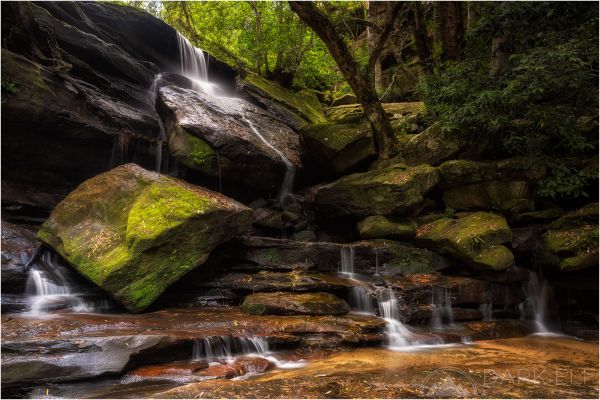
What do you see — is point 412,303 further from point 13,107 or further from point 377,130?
point 13,107

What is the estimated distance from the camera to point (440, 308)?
7.69 meters

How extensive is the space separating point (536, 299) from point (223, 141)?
8.13 meters

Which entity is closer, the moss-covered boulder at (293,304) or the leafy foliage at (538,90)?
the moss-covered boulder at (293,304)

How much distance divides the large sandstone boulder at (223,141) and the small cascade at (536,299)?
662 centimetres

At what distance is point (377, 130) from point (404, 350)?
257 inches

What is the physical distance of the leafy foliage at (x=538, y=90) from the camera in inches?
286

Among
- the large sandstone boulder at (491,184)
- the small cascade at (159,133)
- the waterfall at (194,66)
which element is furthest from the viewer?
the waterfall at (194,66)

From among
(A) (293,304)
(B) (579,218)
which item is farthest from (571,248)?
(A) (293,304)

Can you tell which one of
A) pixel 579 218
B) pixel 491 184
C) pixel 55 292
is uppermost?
pixel 491 184

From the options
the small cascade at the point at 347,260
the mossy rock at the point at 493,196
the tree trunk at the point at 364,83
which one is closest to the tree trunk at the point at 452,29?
the tree trunk at the point at 364,83

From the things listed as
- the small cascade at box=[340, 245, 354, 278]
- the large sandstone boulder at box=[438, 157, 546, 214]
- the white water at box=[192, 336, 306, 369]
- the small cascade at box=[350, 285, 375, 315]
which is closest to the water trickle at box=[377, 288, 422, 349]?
the small cascade at box=[350, 285, 375, 315]

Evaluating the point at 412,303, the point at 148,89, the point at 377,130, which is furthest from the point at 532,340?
the point at 148,89

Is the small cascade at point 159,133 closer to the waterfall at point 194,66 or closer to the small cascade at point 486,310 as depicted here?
the waterfall at point 194,66

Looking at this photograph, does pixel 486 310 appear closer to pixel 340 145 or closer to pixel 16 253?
pixel 340 145
